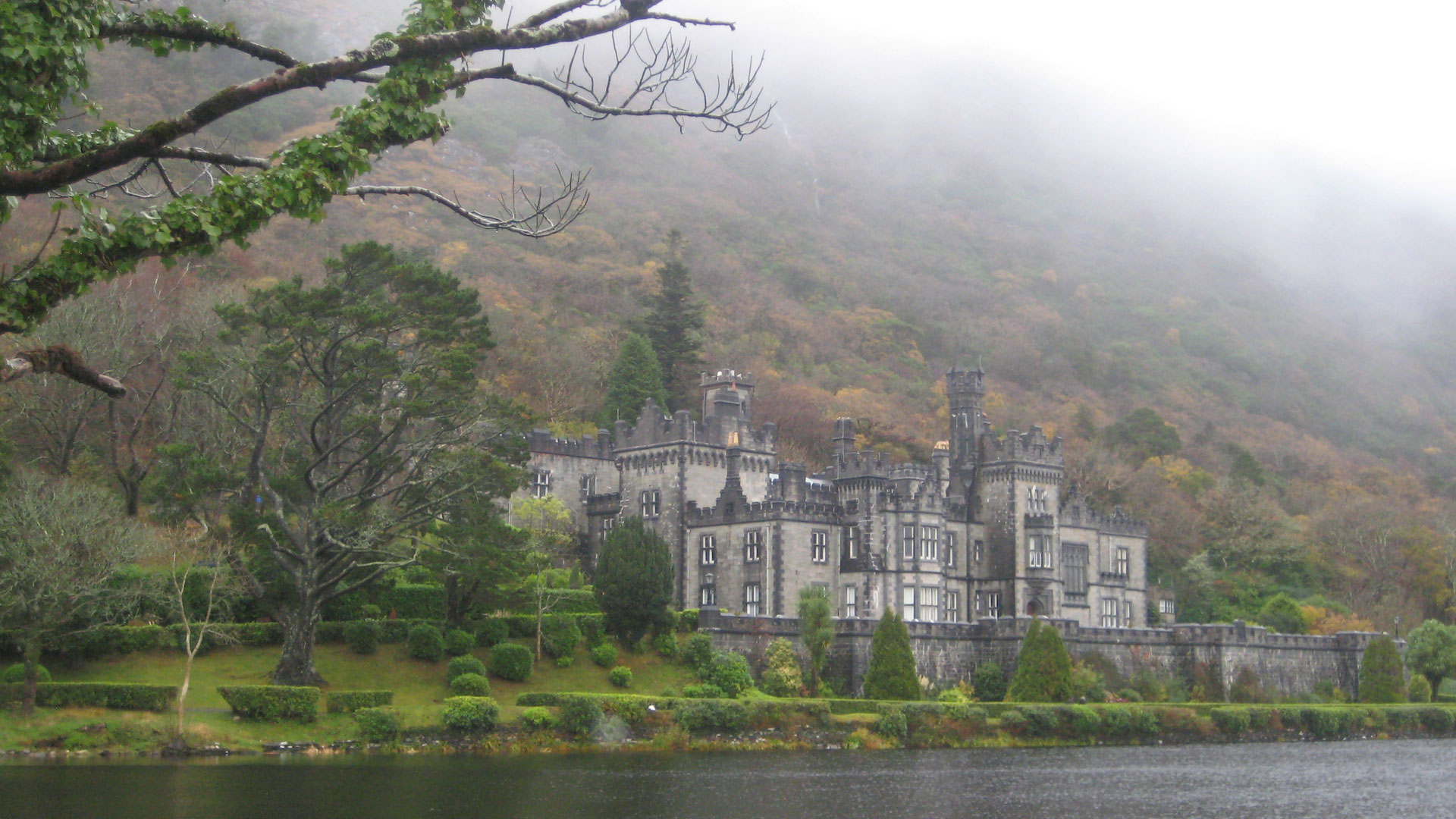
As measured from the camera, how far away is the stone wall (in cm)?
6169

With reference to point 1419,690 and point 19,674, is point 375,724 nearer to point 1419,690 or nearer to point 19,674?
point 19,674

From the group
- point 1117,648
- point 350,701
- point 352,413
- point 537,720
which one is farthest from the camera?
point 1117,648

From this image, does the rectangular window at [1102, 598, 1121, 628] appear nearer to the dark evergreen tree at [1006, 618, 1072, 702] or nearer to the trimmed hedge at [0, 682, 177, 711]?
the dark evergreen tree at [1006, 618, 1072, 702]

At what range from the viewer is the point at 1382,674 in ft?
232

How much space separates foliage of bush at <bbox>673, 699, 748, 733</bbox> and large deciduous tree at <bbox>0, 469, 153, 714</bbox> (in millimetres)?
18817

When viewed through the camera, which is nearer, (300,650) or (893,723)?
(300,650)

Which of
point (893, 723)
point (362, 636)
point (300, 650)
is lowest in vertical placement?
point (893, 723)

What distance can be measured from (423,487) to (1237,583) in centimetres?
5887

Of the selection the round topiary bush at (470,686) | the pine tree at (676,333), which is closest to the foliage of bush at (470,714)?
the round topiary bush at (470,686)

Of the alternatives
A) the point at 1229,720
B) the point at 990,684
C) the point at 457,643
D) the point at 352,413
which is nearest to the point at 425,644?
the point at 457,643

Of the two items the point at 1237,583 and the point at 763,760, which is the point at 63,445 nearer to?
the point at 763,760

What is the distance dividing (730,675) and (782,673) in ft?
9.13

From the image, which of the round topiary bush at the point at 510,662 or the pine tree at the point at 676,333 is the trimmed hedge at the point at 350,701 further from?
the pine tree at the point at 676,333

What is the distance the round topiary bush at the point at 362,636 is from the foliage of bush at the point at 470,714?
8.12 metres
